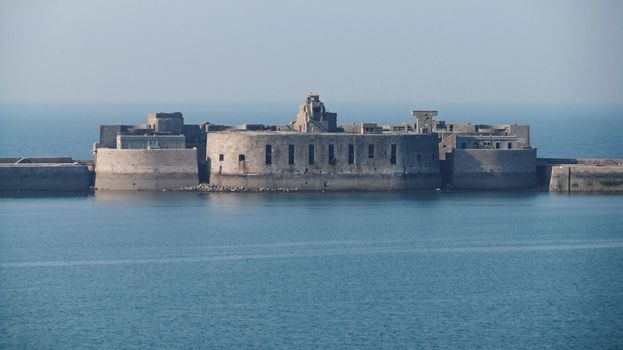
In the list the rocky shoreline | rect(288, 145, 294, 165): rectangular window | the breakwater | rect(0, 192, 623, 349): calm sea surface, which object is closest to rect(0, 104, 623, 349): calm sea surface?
rect(0, 192, 623, 349): calm sea surface

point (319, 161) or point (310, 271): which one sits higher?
point (319, 161)

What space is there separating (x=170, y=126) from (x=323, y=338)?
38.4m

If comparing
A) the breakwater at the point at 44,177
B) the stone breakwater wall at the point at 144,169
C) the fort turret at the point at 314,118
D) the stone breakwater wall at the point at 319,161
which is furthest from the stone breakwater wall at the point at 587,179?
the breakwater at the point at 44,177

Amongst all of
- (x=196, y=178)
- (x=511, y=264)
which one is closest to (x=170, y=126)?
(x=196, y=178)

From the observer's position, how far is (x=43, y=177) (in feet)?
257

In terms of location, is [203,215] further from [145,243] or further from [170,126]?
[170,126]

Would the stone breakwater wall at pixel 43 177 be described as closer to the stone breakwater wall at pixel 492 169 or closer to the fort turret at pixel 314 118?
the fort turret at pixel 314 118

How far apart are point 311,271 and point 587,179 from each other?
89.3ft

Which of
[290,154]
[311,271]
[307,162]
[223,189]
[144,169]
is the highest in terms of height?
[290,154]

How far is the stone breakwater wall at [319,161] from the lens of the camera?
79062mm

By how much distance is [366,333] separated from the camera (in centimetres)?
4641

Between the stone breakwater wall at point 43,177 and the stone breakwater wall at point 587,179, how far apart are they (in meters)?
23.2

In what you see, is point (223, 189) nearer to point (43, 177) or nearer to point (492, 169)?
point (43, 177)

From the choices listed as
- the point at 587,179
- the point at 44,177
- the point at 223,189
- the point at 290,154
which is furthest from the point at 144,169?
the point at 587,179
